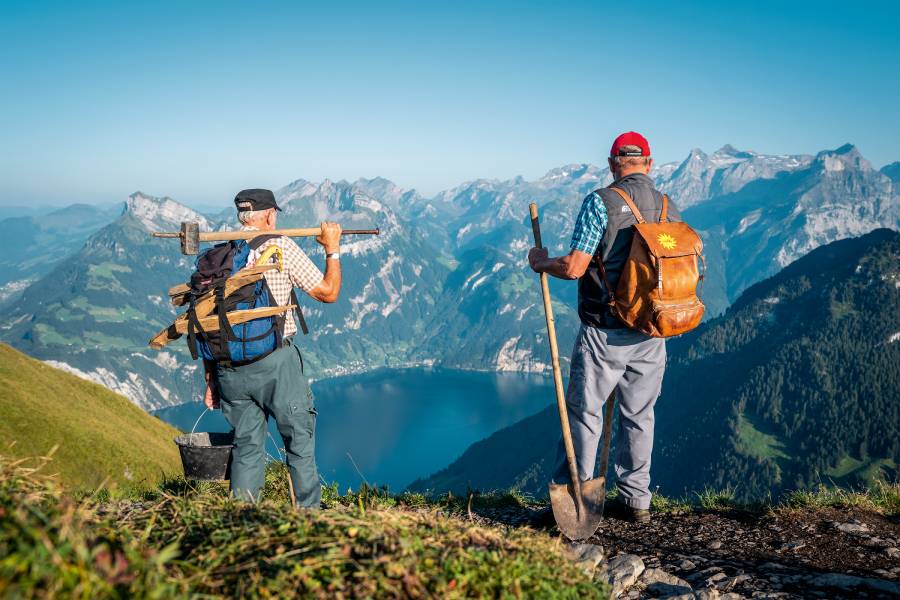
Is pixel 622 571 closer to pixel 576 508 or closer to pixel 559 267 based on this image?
pixel 576 508

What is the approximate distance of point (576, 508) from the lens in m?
5.95

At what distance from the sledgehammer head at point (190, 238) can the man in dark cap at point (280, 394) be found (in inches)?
21.4

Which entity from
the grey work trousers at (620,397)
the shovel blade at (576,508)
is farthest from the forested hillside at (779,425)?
the shovel blade at (576,508)

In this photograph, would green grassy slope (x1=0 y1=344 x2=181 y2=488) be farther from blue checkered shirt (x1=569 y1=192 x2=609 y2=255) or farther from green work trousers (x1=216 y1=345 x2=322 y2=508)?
blue checkered shirt (x1=569 y1=192 x2=609 y2=255)

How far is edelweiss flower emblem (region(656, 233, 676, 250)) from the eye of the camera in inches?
226

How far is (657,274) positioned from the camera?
566 centimetres

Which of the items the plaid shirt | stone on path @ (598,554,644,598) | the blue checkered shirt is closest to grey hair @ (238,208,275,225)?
the plaid shirt

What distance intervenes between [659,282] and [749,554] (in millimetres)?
2723

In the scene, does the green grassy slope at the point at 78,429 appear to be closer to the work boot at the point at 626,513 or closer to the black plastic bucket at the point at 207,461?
the black plastic bucket at the point at 207,461

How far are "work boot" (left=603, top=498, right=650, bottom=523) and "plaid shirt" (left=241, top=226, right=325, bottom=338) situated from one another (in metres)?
4.30

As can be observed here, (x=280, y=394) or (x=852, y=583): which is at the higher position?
(x=280, y=394)

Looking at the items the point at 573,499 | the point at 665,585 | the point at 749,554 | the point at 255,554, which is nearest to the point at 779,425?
the point at 749,554

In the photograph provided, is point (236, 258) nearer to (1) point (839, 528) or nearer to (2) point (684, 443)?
(1) point (839, 528)

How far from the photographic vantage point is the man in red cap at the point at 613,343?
5.96 meters
